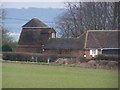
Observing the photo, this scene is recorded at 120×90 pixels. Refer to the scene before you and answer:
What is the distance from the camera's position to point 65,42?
4484 centimetres

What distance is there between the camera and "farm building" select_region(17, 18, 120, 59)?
1647 inches

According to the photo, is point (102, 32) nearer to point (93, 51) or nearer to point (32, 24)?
point (93, 51)

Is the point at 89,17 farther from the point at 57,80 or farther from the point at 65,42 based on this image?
the point at 57,80

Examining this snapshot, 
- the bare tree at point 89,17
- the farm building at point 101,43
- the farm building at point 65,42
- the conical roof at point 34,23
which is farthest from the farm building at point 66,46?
the conical roof at point 34,23

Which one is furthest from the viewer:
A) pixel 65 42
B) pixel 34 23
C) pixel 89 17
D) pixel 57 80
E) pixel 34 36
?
pixel 34 23

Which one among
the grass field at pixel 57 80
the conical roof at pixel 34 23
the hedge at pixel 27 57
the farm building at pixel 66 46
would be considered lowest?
the grass field at pixel 57 80

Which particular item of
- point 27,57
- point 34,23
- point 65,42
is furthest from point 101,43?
point 34,23

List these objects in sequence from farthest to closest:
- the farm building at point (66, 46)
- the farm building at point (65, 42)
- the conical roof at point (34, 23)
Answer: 1. the conical roof at point (34, 23)
2. the farm building at point (66, 46)
3. the farm building at point (65, 42)

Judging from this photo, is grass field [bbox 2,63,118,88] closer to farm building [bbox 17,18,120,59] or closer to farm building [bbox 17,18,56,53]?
farm building [bbox 17,18,120,59]

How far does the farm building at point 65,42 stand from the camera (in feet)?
137

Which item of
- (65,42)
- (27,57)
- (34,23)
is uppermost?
(34,23)

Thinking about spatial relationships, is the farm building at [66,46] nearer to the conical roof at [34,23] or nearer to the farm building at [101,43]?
the farm building at [101,43]

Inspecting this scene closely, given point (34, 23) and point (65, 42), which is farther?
point (34, 23)

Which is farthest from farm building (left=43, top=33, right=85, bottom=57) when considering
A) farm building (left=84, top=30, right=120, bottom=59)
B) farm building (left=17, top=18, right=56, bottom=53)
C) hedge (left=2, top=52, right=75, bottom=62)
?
hedge (left=2, top=52, right=75, bottom=62)
